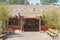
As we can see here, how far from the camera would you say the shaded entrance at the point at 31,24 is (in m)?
48.0

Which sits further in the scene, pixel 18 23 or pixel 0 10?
pixel 18 23

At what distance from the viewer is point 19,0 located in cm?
9606

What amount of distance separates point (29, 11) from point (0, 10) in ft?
49.6

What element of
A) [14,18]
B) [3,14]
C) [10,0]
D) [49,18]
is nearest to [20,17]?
[14,18]

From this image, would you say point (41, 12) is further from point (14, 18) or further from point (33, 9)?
point (14, 18)

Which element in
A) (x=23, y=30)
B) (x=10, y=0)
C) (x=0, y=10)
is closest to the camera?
(x=0, y=10)

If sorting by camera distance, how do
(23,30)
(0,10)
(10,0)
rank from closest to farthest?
(0,10), (23,30), (10,0)

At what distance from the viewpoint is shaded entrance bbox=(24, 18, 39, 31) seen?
158 feet

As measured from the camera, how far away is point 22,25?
46.7m

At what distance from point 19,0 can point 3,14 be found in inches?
2407

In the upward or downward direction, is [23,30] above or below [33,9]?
below

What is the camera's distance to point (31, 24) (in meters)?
48.8

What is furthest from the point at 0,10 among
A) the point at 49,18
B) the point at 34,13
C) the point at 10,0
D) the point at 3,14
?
the point at 10,0

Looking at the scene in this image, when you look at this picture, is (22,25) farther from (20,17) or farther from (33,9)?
(33,9)
